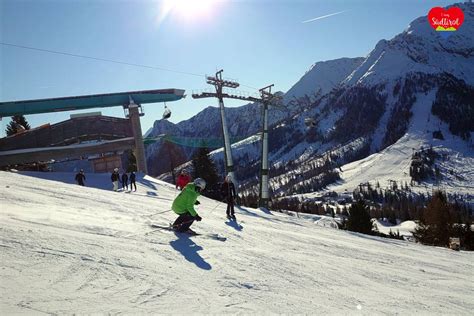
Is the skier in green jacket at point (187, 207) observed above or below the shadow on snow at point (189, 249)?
above

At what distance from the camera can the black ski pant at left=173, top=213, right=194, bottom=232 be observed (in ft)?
38.4

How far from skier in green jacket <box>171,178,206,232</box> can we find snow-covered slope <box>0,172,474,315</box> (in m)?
0.57

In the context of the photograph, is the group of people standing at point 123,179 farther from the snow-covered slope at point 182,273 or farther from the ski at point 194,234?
the ski at point 194,234

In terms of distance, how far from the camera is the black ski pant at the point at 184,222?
38.4 ft

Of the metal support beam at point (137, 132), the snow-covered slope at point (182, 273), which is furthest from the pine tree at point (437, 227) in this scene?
the snow-covered slope at point (182, 273)

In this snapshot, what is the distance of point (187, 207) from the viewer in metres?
11.9

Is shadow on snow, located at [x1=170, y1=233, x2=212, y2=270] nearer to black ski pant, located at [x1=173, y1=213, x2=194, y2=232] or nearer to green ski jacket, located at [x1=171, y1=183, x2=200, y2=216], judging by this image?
black ski pant, located at [x1=173, y1=213, x2=194, y2=232]

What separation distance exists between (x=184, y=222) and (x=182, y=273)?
4.40 metres

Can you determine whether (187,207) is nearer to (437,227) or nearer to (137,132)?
(137,132)

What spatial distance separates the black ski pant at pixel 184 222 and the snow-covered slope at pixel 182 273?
0.49 meters

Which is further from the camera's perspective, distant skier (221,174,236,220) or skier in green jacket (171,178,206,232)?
distant skier (221,174,236,220)

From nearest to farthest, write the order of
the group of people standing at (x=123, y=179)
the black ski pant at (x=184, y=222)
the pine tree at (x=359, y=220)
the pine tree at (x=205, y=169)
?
the black ski pant at (x=184, y=222) < the group of people standing at (x=123, y=179) < the pine tree at (x=205, y=169) < the pine tree at (x=359, y=220)

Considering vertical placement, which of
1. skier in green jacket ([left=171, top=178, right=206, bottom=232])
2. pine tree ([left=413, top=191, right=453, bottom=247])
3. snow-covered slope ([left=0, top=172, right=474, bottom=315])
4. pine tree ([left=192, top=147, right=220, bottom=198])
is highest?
pine tree ([left=192, top=147, right=220, bottom=198])

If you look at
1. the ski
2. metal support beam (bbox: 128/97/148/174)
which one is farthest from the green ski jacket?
metal support beam (bbox: 128/97/148/174)
